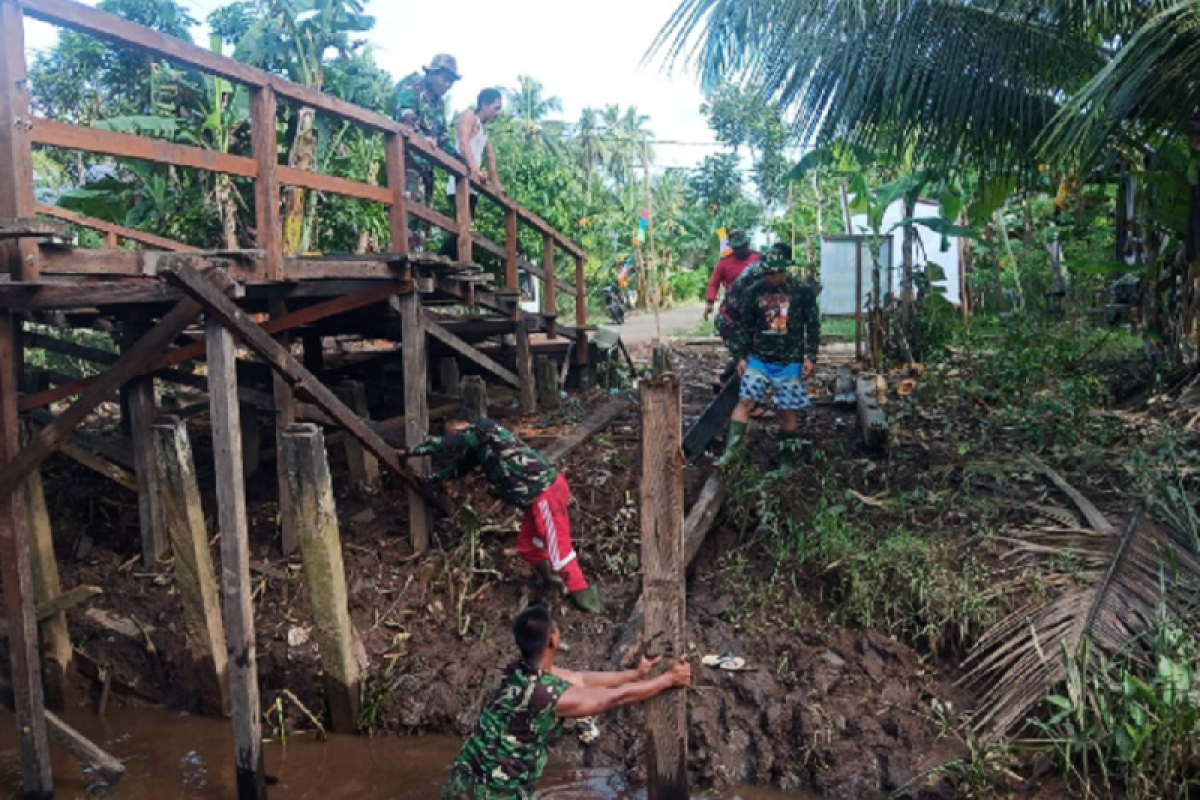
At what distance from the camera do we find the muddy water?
523cm

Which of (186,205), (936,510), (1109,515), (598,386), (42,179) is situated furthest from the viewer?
(42,179)

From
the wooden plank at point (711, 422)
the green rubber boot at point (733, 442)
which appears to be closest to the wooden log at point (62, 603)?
the wooden plank at point (711, 422)

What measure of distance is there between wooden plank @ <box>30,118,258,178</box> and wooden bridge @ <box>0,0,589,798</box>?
0.01m

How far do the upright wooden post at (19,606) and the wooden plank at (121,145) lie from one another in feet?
3.32

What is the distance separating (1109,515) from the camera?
6203 mm

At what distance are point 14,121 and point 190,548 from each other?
2.45 meters

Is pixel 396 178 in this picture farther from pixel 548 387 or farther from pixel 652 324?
pixel 652 324

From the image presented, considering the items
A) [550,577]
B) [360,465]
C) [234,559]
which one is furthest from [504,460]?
[360,465]

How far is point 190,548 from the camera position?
18.4 ft

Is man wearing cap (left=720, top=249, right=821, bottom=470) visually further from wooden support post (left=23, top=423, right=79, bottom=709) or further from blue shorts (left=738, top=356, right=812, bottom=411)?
wooden support post (left=23, top=423, right=79, bottom=709)

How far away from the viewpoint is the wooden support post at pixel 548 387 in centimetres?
941

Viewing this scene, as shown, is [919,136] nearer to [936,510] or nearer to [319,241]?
[936,510]

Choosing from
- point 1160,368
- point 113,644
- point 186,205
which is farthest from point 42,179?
point 1160,368

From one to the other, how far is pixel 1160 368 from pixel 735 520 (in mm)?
4371
